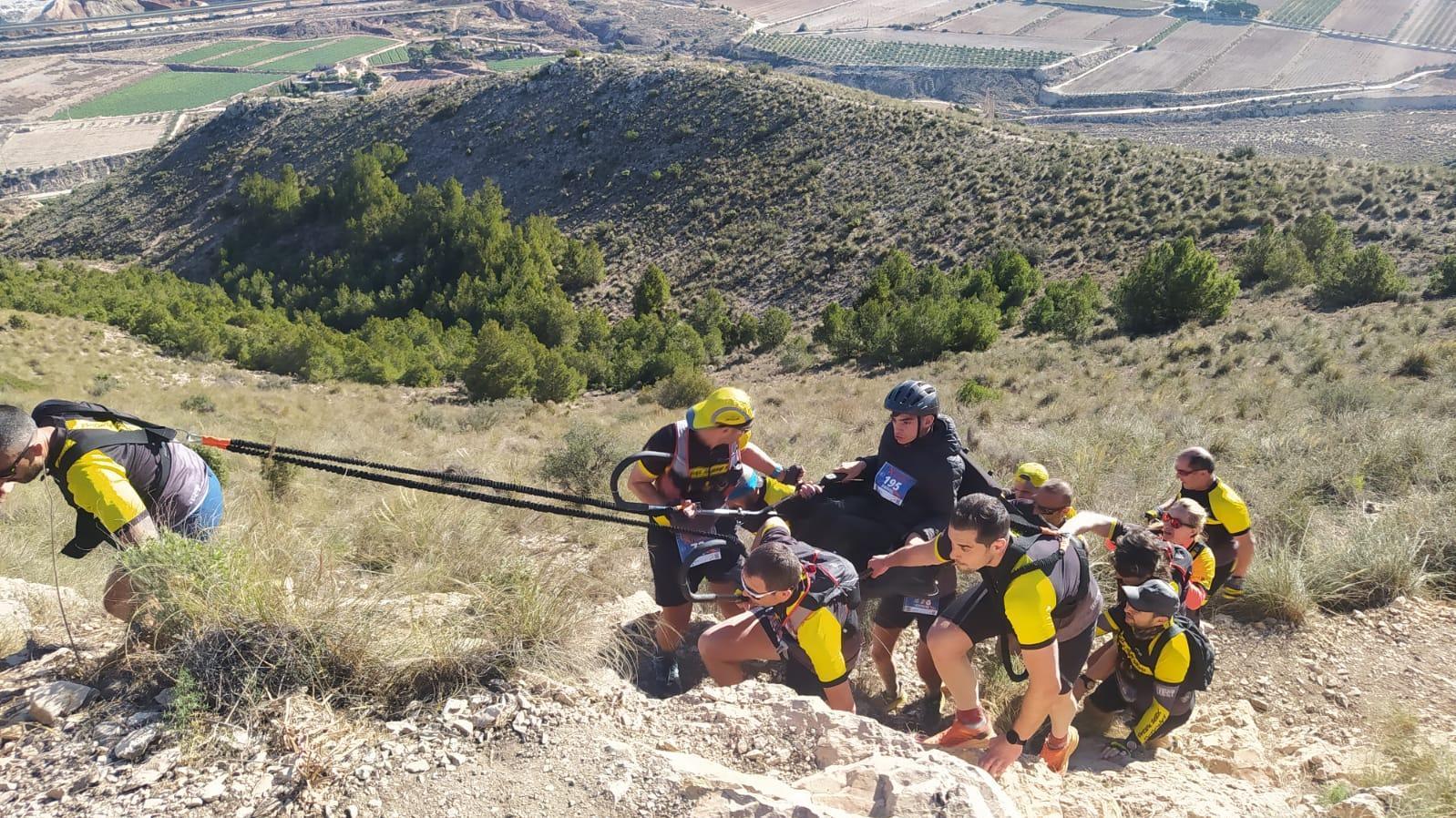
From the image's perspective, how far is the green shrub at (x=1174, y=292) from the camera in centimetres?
2123

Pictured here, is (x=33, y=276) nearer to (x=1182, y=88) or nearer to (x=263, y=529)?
(x=263, y=529)

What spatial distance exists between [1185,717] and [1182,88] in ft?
349

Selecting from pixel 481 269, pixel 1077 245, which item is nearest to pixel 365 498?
pixel 1077 245

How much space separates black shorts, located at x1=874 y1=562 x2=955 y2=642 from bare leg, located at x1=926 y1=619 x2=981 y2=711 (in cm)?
35

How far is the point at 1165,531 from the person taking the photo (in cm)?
448

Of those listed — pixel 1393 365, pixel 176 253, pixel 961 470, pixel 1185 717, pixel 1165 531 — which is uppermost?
pixel 961 470

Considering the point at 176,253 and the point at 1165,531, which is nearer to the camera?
the point at 1165,531

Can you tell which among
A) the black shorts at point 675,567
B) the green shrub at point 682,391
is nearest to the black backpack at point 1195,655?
the black shorts at point 675,567

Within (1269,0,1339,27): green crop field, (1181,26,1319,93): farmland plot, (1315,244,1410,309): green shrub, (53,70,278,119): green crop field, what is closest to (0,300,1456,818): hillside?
(1315,244,1410,309): green shrub

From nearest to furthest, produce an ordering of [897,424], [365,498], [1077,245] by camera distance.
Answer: [897,424], [365,498], [1077,245]

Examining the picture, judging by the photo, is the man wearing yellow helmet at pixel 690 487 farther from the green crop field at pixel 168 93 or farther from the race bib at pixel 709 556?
the green crop field at pixel 168 93

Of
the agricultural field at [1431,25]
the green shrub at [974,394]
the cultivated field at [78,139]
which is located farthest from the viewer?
the agricultural field at [1431,25]

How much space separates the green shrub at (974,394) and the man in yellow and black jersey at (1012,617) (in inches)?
383

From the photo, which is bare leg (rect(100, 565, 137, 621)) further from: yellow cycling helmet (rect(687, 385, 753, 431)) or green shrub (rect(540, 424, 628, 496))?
green shrub (rect(540, 424, 628, 496))
